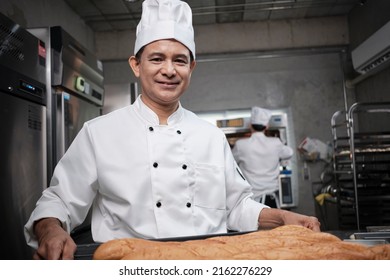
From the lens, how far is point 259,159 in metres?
2.96

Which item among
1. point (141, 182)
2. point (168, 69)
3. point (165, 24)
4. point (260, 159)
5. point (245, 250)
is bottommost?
point (245, 250)

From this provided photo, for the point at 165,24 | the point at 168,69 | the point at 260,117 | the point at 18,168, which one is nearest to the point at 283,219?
the point at 168,69

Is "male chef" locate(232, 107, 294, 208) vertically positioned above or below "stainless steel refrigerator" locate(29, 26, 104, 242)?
below

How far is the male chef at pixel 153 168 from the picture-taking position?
2.60 feet

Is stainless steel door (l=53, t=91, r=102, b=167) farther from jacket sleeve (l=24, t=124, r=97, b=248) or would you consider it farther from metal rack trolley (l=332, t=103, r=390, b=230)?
metal rack trolley (l=332, t=103, r=390, b=230)

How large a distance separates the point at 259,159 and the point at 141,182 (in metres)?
2.25

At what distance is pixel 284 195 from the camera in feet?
13.0

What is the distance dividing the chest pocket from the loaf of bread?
26 centimetres

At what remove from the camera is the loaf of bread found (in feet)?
1.79

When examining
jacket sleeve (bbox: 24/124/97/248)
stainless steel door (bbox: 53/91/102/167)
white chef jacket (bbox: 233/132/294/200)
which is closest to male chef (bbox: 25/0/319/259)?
jacket sleeve (bbox: 24/124/97/248)

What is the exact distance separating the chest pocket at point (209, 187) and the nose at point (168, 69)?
24cm

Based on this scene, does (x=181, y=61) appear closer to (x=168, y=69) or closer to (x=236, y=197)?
(x=168, y=69)

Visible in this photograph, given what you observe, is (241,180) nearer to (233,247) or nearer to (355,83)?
(233,247)

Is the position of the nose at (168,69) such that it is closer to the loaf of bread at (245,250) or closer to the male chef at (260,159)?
the loaf of bread at (245,250)
